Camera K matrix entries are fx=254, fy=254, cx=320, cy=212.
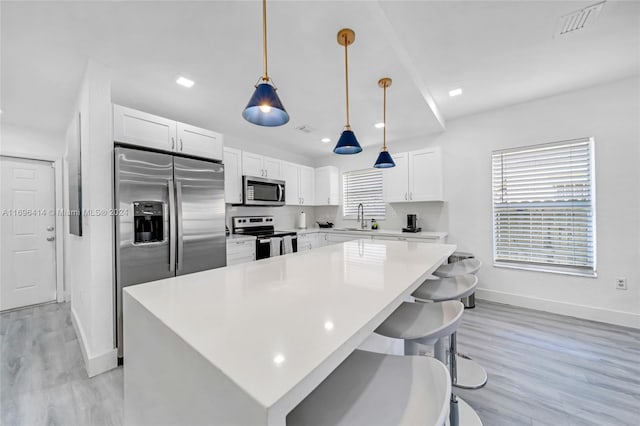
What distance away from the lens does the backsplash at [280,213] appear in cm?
415

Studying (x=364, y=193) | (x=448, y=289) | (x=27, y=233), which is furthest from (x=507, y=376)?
(x=27, y=233)

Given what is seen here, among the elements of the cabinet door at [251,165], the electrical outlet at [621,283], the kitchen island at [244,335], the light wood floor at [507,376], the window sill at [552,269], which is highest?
the cabinet door at [251,165]

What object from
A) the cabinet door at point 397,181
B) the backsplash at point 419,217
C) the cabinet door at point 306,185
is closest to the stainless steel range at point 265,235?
the cabinet door at point 306,185

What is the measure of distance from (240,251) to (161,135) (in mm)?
1628

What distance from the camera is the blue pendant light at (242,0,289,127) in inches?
51.8

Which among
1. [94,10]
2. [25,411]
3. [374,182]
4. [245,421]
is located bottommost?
[25,411]

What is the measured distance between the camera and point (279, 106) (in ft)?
4.39

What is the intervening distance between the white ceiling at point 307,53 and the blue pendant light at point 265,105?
580 millimetres

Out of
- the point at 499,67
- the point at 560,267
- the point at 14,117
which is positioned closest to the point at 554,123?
the point at 499,67

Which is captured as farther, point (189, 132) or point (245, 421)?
point (189, 132)

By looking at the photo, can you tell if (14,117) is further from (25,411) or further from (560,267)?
(560,267)

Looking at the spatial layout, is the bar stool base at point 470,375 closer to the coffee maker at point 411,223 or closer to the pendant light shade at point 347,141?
the pendant light shade at point 347,141

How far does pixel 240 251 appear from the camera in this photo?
11.1 ft

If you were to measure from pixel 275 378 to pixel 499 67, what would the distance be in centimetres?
329
